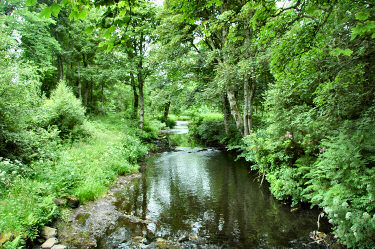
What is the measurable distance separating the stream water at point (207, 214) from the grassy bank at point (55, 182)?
1.21m

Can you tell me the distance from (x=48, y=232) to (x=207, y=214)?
13.5 feet

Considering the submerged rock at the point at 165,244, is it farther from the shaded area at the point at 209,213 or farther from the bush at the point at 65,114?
the bush at the point at 65,114

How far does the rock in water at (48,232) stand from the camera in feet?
15.0

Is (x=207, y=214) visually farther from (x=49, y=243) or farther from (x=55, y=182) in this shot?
(x=55, y=182)

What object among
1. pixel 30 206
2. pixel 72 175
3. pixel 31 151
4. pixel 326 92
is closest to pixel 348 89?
pixel 326 92

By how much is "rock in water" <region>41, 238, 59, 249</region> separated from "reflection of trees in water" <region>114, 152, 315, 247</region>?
229 cm

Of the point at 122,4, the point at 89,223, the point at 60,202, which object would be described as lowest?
the point at 89,223

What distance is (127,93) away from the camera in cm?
2559

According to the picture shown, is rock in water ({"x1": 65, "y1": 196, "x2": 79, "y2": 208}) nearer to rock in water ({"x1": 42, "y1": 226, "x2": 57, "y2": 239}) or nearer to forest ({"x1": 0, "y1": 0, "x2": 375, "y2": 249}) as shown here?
forest ({"x1": 0, "y1": 0, "x2": 375, "y2": 249})

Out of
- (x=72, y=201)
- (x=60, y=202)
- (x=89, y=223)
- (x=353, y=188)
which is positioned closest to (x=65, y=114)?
(x=72, y=201)

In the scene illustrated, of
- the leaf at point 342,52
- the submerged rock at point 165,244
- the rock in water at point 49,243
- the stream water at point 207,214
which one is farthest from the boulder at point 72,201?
the leaf at point 342,52

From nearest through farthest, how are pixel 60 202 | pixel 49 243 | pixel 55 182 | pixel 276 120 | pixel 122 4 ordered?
pixel 122 4 < pixel 49 243 < pixel 60 202 < pixel 55 182 < pixel 276 120

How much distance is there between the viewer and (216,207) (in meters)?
6.88

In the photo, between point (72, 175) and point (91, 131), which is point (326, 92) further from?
point (91, 131)
